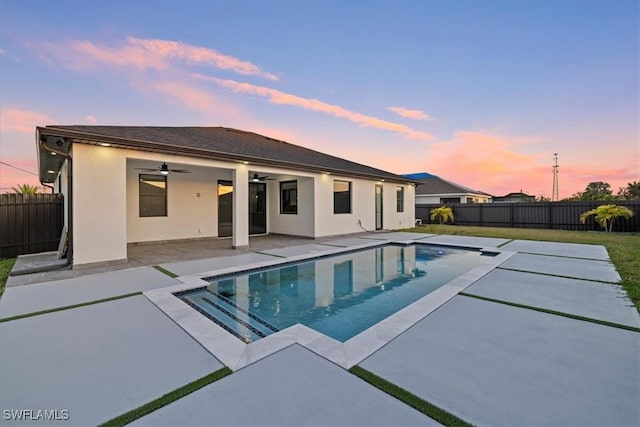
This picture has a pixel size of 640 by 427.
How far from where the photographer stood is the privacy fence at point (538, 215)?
13.9 m

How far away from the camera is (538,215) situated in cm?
1667

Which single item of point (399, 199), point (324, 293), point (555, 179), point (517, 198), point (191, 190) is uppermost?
point (555, 179)

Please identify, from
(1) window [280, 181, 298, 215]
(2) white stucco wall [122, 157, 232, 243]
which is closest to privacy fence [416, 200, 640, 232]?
(1) window [280, 181, 298, 215]

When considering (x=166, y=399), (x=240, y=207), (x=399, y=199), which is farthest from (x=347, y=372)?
(x=399, y=199)

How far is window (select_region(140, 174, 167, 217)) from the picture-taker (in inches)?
378

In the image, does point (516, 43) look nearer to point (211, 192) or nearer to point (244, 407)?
point (211, 192)

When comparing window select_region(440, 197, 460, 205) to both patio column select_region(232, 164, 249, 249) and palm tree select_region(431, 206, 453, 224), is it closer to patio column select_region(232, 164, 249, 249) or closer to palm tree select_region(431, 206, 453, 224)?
palm tree select_region(431, 206, 453, 224)

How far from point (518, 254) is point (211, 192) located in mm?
10797

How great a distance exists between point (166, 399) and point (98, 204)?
5964 millimetres

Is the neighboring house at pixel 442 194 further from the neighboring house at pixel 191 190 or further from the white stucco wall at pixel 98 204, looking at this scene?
the white stucco wall at pixel 98 204

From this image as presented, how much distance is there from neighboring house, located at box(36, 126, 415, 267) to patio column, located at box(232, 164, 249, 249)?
0.03 m

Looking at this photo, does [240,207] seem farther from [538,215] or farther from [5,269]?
[538,215]

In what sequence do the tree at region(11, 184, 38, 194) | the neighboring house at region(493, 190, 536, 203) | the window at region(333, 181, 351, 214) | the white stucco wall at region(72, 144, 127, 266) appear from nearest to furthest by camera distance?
the white stucco wall at region(72, 144, 127, 266) → the tree at region(11, 184, 38, 194) → the window at region(333, 181, 351, 214) → the neighboring house at region(493, 190, 536, 203)

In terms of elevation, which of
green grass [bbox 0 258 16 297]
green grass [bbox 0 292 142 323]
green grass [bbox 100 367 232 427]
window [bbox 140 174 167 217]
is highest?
window [bbox 140 174 167 217]
